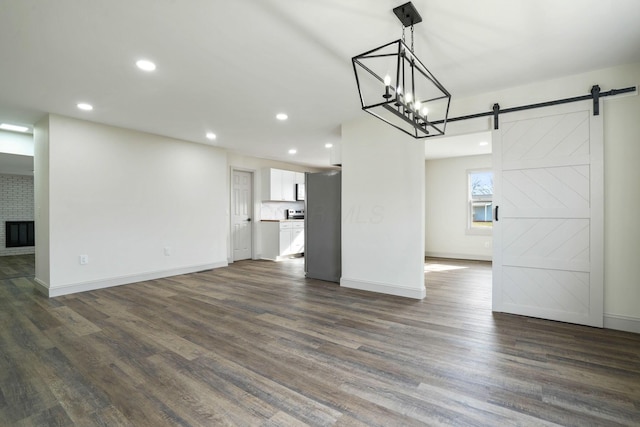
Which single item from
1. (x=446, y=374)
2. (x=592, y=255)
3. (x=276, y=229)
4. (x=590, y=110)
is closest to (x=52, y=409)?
(x=446, y=374)

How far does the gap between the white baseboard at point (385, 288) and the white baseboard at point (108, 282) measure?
3014 mm

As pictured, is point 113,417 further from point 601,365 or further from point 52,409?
point 601,365

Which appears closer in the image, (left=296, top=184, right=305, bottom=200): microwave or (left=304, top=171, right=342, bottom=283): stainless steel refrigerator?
(left=304, top=171, right=342, bottom=283): stainless steel refrigerator

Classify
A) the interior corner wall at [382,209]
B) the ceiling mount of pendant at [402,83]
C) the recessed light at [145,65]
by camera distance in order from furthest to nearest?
the interior corner wall at [382,209] → the recessed light at [145,65] → the ceiling mount of pendant at [402,83]

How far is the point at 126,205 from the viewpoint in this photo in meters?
4.83

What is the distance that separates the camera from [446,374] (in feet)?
6.79

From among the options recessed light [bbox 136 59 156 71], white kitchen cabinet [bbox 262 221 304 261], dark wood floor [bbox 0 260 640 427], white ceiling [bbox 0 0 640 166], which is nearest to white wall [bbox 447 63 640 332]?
white ceiling [bbox 0 0 640 166]

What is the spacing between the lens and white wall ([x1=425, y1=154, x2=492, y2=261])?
712 cm

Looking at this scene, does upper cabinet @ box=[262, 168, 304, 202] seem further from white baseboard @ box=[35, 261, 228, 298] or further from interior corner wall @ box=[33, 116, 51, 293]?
interior corner wall @ box=[33, 116, 51, 293]

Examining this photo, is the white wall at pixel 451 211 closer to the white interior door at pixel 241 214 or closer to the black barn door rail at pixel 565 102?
the black barn door rail at pixel 565 102

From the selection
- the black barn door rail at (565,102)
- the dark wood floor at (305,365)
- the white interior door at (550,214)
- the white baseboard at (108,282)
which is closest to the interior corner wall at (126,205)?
the white baseboard at (108,282)

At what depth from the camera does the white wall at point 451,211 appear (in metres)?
7.12

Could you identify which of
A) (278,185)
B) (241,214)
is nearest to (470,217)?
(278,185)

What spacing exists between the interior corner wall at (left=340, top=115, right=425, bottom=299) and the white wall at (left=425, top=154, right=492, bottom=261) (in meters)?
3.99
